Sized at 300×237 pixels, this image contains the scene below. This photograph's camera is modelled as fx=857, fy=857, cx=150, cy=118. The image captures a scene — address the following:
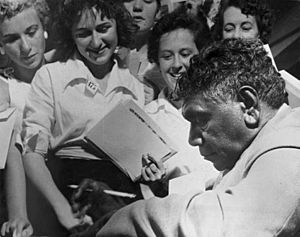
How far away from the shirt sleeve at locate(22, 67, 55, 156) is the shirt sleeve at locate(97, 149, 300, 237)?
0.33 m

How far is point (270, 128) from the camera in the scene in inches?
95.7

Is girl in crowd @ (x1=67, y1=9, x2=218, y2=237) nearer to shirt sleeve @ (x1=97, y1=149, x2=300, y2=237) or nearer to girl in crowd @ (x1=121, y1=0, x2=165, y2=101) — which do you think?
girl in crowd @ (x1=121, y1=0, x2=165, y2=101)

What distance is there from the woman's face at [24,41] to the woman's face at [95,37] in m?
0.11

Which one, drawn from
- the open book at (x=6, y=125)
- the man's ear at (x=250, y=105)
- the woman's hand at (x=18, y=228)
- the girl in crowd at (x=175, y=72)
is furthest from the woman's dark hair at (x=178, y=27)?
the woman's hand at (x=18, y=228)

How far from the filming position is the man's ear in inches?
96.3

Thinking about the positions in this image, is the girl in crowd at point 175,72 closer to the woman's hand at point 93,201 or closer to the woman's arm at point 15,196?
the woman's hand at point 93,201

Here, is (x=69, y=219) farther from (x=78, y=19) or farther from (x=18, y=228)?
(x=78, y=19)

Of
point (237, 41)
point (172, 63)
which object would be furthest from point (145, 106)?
point (237, 41)

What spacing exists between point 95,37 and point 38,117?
296mm

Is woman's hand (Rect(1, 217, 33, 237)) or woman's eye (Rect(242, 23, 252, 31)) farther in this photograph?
woman's eye (Rect(242, 23, 252, 31))

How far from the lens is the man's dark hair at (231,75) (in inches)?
96.3

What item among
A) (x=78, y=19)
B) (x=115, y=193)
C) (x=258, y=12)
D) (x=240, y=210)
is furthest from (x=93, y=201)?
(x=258, y=12)

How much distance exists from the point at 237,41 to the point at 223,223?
1.82 ft

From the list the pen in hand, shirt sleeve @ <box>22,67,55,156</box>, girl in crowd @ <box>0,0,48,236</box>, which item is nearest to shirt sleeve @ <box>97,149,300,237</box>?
the pen in hand
